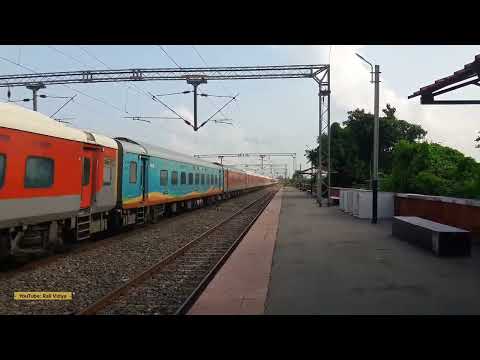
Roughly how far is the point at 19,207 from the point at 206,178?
69.6 ft

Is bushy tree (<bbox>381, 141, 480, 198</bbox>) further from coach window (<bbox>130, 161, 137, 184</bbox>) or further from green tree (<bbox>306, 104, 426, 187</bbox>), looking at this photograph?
green tree (<bbox>306, 104, 426, 187</bbox>)

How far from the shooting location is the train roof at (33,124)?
8.34m

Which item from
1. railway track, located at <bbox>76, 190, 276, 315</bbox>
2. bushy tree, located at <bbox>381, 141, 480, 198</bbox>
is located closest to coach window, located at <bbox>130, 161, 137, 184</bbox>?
railway track, located at <bbox>76, 190, 276, 315</bbox>

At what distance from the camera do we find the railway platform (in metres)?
6.11

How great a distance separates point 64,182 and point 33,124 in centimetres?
175

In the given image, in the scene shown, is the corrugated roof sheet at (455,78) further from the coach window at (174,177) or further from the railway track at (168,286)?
the coach window at (174,177)

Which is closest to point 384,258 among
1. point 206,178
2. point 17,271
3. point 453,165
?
point 17,271

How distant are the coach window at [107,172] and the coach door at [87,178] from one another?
0.67 m

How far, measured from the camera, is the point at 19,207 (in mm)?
8633

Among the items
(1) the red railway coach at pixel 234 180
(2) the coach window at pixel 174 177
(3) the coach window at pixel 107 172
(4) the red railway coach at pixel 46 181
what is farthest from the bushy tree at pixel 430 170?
(1) the red railway coach at pixel 234 180
